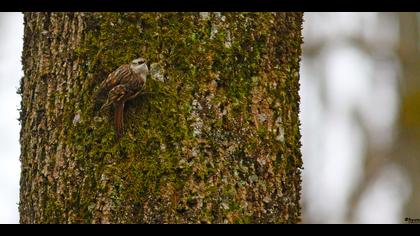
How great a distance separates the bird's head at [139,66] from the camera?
376 centimetres

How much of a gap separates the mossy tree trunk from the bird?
3 cm

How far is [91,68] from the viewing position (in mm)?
3840

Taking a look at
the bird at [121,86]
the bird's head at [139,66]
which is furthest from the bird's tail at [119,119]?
the bird's head at [139,66]

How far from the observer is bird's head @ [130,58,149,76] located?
148 inches

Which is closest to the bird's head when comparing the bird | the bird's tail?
the bird

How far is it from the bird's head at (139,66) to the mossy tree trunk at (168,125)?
0.14ft

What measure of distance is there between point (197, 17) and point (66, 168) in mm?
757

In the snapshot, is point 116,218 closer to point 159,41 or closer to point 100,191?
point 100,191

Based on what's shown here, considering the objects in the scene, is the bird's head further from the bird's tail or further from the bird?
the bird's tail

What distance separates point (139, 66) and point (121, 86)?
0.11m

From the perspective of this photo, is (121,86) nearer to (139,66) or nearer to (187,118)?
(139,66)

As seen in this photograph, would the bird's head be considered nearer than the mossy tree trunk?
No

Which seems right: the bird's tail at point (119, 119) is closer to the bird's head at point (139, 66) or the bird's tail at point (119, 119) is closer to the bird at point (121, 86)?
the bird at point (121, 86)

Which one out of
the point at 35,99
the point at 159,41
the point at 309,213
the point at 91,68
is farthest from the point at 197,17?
the point at 309,213
